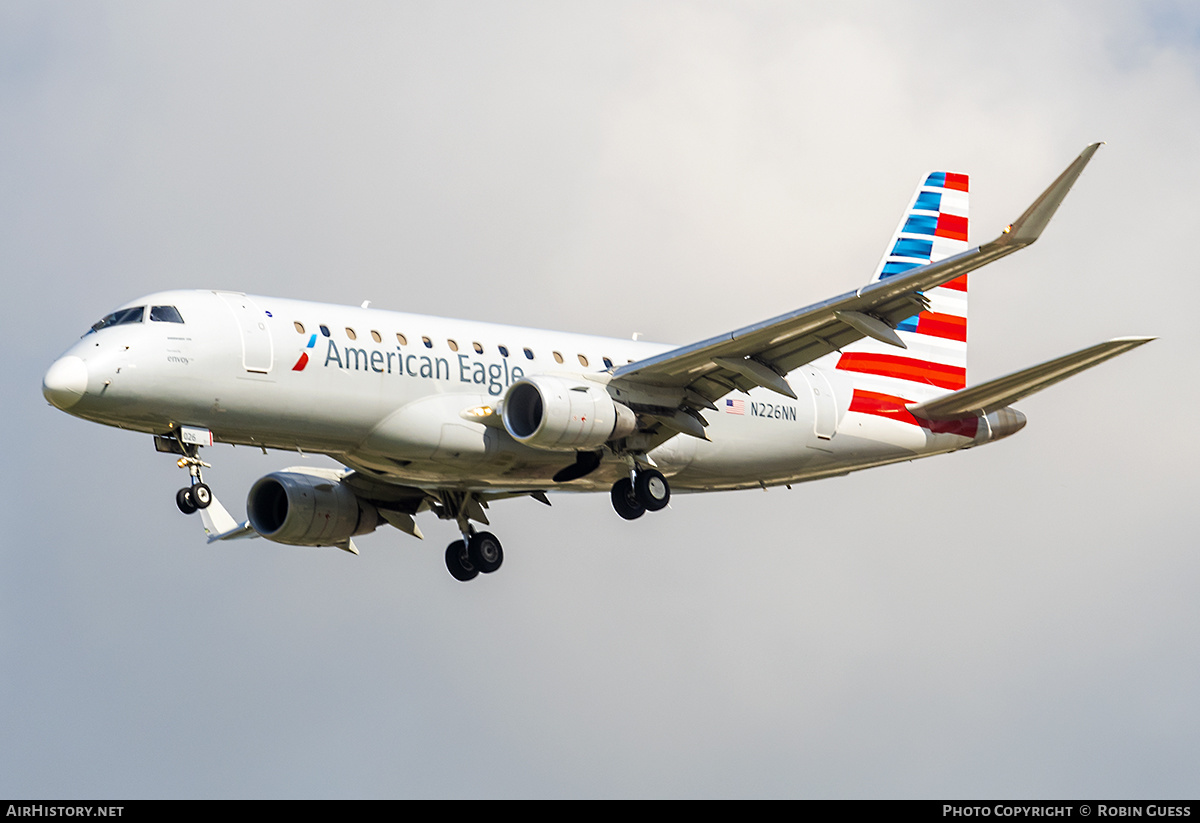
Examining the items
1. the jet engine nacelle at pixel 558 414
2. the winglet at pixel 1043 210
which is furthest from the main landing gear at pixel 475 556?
the winglet at pixel 1043 210

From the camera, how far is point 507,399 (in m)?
37.2

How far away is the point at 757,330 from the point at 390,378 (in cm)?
764

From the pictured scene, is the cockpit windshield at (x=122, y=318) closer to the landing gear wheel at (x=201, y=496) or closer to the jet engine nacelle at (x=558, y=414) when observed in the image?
the landing gear wheel at (x=201, y=496)

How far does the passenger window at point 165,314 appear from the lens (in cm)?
3500

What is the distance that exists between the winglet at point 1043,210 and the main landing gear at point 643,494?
10785 mm

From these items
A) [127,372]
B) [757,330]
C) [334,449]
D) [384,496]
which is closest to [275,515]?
[384,496]

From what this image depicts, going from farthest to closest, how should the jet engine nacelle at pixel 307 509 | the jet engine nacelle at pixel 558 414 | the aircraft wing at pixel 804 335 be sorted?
the jet engine nacelle at pixel 307 509 < the jet engine nacelle at pixel 558 414 < the aircraft wing at pixel 804 335

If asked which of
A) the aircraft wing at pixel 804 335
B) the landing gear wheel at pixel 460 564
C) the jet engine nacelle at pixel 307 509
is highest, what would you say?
the aircraft wing at pixel 804 335

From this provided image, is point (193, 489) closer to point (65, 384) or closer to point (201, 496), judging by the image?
point (201, 496)

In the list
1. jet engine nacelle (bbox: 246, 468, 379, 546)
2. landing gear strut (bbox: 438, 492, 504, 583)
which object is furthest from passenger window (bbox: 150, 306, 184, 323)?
landing gear strut (bbox: 438, 492, 504, 583)

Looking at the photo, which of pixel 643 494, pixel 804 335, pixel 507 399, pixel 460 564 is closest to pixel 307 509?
pixel 460 564

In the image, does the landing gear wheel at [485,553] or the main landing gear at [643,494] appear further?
the landing gear wheel at [485,553]

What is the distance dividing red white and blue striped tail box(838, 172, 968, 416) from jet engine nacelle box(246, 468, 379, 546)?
41.4 ft
